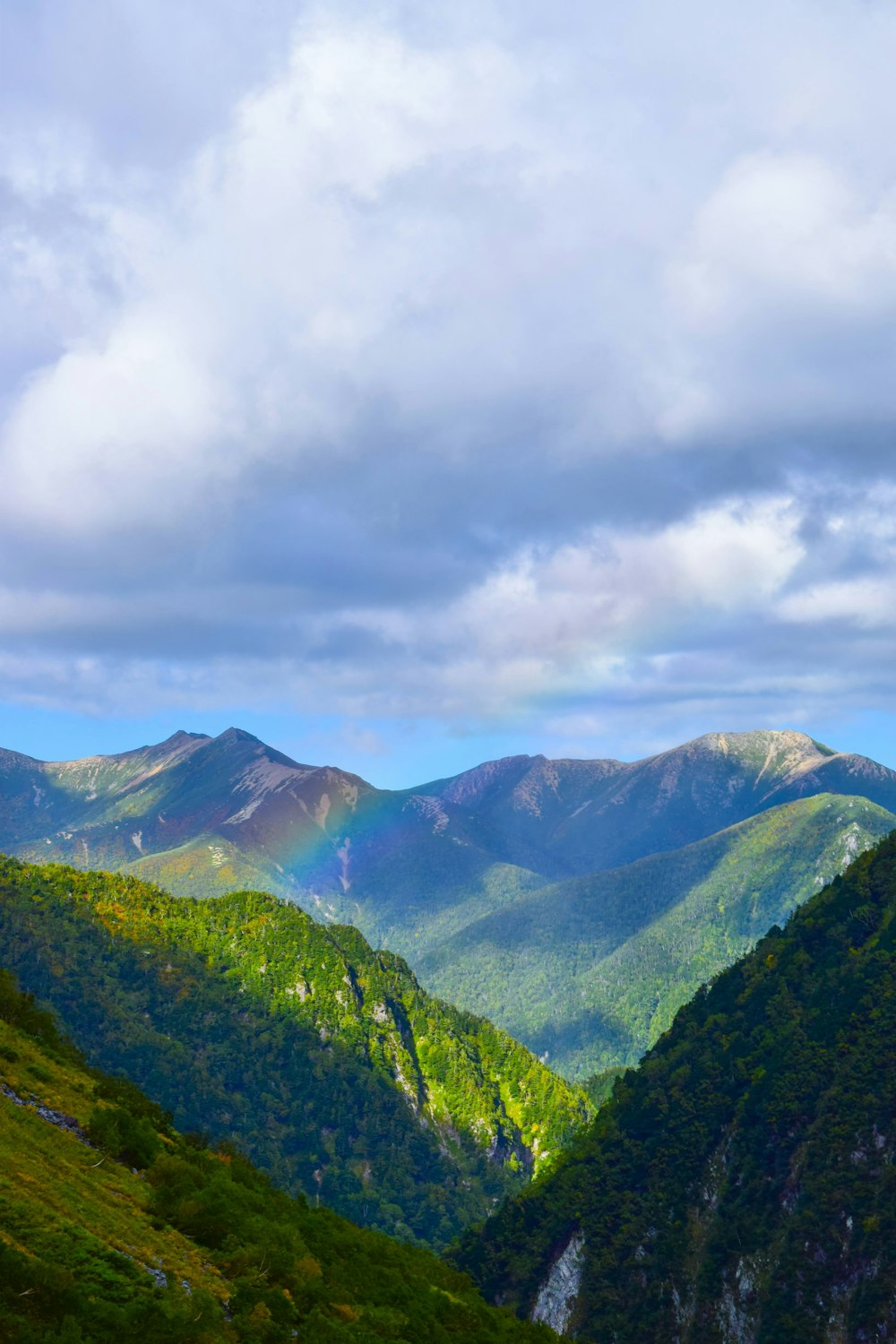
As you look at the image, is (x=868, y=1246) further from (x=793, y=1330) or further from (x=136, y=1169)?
(x=136, y=1169)

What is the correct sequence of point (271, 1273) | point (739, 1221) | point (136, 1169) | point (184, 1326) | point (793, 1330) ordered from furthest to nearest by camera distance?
1. point (739, 1221)
2. point (793, 1330)
3. point (136, 1169)
4. point (271, 1273)
5. point (184, 1326)

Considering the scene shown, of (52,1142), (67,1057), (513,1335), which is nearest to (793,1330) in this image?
(513,1335)

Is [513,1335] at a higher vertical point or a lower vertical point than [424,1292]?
lower

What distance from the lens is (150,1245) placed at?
5388 centimetres

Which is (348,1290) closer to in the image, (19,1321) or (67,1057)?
(67,1057)

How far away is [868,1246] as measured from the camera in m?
162

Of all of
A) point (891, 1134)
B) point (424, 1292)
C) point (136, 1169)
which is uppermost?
point (136, 1169)

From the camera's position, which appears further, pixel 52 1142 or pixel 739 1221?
pixel 739 1221

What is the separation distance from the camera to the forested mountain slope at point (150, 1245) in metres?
43.5

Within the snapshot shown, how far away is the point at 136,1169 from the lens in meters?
67.6

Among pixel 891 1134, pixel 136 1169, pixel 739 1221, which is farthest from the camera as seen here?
pixel 739 1221

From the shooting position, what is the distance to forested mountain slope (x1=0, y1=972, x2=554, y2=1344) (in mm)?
43469

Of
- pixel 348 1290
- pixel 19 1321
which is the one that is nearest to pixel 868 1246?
pixel 348 1290

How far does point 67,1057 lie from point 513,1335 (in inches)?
1823
